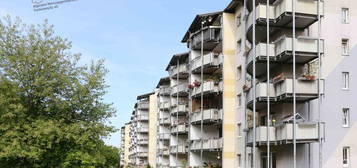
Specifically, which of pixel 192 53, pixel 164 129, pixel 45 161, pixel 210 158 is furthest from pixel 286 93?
pixel 164 129

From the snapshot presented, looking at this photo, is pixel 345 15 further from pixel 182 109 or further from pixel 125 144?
pixel 125 144

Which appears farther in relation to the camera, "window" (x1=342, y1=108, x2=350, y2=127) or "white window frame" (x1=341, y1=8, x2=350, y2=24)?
"white window frame" (x1=341, y1=8, x2=350, y2=24)

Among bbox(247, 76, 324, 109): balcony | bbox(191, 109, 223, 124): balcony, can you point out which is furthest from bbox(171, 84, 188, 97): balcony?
bbox(247, 76, 324, 109): balcony

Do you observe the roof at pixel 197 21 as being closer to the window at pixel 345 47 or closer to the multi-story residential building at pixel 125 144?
the window at pixel 345 47

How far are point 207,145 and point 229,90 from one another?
18.9 ft

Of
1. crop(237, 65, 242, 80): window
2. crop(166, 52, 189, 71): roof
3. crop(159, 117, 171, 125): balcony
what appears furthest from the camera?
crop(159, 117, 171, 125): balcony

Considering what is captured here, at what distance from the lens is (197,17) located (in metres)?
48.1

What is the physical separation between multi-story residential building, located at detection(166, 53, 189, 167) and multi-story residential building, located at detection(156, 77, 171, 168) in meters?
8.88

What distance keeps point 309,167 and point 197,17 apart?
23112 mm

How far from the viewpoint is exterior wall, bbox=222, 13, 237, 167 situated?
4156 cm

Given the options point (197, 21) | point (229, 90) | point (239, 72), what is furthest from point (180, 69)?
point (239, 72)

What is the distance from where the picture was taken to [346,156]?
29547 millimetres

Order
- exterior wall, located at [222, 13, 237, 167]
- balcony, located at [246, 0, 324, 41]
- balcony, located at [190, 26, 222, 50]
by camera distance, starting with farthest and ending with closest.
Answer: balcony, located at [190, 26, 222, 50], exterior wall, located at [222, 13, 237, 167], balcony, located at [246, 0, 324, 41]

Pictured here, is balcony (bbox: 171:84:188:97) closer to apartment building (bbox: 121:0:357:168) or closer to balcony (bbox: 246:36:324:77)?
apartment building (bbox: 121:0:357:168)
